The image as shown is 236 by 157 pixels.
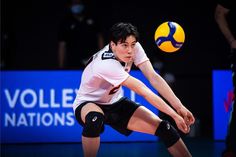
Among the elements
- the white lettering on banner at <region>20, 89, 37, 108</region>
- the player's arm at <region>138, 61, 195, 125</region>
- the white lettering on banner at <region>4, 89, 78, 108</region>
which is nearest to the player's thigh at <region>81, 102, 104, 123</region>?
the player's arm at <region>138, 61, 195, 125</region>

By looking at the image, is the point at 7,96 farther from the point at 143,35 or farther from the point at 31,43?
the point at 143,35

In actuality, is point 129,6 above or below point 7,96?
above

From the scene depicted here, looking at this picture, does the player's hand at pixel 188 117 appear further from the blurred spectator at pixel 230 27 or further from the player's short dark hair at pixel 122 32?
the blurred spectator at pixel 230 27

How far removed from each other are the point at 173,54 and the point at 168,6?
2.98 ft

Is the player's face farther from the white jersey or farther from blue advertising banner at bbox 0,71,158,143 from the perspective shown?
blue advertising banner at bbox 0,71,158,143

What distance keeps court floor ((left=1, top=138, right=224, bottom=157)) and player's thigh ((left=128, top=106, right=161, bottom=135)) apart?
1488 millimetres

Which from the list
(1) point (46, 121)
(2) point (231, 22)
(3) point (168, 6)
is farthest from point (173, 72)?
(2) point (231, 22)

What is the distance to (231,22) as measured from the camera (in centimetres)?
555

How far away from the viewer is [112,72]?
461 cm

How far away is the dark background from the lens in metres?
9.95

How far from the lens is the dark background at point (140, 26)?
9945mm

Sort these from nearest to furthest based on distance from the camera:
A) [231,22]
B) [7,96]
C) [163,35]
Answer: [163,35] < [231,22] < [7,96]

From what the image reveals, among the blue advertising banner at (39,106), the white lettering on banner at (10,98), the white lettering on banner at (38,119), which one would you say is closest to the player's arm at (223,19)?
the blue advertising banner at (39,106)

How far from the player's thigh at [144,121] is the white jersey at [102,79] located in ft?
0.94
